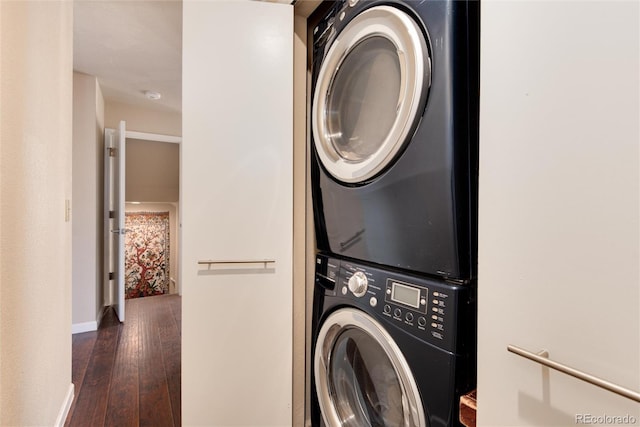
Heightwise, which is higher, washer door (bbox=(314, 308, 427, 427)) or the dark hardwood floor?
washer door (bbox=(314, 308, 427, 427))

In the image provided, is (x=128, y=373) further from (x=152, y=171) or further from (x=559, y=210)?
(x=152, y=171)

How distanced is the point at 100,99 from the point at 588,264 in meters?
4.03

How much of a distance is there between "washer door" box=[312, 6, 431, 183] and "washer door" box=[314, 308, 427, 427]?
515 mm

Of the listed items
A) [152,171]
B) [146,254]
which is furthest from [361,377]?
[146,254]

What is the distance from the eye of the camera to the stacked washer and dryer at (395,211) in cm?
76

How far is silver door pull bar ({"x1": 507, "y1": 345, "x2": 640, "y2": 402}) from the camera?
1.36 feet

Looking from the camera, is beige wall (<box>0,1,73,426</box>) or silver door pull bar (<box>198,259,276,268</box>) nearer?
beige wall (<box>0,1,73,426</box>)

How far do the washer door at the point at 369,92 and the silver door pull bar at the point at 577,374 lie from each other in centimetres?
55

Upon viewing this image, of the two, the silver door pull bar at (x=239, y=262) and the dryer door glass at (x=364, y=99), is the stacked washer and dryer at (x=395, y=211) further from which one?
the silver door pull bar at (x=239, y=262)

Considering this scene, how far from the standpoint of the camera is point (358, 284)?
40.6 inches

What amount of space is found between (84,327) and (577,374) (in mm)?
3653

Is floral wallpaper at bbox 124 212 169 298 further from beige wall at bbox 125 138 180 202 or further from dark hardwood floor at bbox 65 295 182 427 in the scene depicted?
dark hardwood floor at bbox 65 295 182 427

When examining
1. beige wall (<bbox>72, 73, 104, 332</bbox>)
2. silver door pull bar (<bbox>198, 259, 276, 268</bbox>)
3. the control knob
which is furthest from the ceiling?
the control knob

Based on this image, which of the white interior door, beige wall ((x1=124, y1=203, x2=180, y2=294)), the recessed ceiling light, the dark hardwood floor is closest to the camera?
the dark hardwood floor
